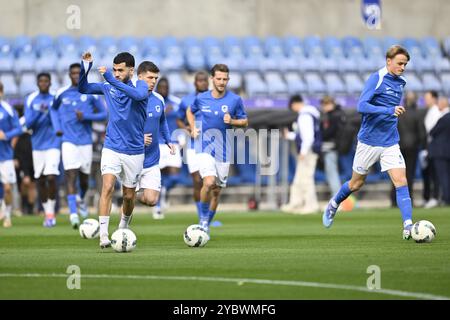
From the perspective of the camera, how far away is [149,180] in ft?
47.8

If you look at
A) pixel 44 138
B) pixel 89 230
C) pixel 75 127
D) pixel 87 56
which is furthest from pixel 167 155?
pixel 87 56

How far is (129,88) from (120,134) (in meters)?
0.82

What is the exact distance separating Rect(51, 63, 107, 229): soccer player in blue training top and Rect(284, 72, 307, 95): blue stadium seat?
392 inches

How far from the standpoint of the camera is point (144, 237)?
1653cm

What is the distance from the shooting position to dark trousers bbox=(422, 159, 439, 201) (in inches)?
1055

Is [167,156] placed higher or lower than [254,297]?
higher

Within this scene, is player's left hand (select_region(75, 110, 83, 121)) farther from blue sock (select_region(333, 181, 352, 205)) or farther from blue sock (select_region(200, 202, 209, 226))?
blue sock (select_region(333, 181, 352, 205))

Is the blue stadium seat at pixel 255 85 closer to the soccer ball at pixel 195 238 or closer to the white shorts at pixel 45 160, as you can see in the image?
the white shorts at pixel 45 160

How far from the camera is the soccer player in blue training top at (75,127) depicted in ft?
64.4

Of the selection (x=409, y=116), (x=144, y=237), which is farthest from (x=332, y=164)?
(x=144, y=237)

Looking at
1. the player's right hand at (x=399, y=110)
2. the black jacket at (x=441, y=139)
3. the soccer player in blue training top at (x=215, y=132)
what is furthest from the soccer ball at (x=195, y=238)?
the black jacket at (x=441, y=139)

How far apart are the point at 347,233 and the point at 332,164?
872cm
